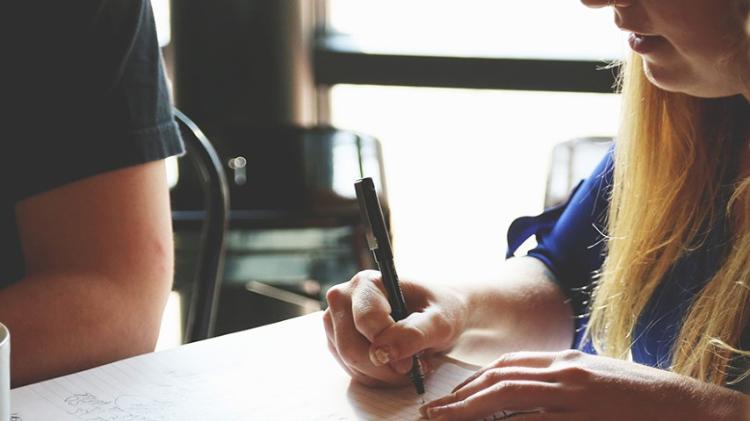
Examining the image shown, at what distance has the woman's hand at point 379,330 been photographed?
0.71m

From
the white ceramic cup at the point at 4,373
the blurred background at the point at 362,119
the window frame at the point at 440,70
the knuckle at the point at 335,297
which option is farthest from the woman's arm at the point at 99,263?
the window frame at the point at 440,70

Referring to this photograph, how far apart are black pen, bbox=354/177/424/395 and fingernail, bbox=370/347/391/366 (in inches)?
1.1

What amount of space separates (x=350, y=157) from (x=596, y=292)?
1.66 m

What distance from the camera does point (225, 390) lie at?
2.31 feet

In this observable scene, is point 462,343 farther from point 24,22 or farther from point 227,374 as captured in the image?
point 24,22

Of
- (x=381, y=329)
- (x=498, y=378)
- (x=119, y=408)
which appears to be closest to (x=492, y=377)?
(x=498, y=378)

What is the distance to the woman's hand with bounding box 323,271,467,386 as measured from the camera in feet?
2.33

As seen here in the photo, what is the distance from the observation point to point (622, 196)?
0.97 m

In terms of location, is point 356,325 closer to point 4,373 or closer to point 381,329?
point 381,329

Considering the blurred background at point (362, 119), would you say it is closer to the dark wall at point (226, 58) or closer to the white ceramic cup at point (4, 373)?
the dark wall at point (226, 58)

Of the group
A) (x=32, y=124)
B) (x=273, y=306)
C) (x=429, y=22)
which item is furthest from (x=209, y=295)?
(x=429, y=22)

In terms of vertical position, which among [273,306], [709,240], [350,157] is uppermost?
[709,240]

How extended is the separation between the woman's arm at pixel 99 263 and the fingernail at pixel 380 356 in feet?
0.80

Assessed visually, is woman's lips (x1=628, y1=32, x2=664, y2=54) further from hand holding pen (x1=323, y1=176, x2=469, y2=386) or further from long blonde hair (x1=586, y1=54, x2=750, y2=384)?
hand holding pen (x1=323, y1=176, x2=469, y2=386)
